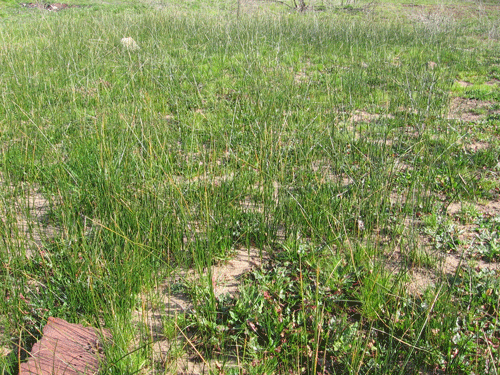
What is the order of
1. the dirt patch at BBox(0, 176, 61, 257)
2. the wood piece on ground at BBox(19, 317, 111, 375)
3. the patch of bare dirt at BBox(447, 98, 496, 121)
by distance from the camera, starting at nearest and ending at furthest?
the wood piece on ground at BBox(19, 317, 111, 375) → the dirt patch at BBox(0, 176, 61, 257) → the patch of bare dirt at BBox(447, 98, 496, 121)

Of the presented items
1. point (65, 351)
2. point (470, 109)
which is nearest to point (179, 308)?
point (65, 351)

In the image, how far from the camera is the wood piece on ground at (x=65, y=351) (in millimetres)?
1765

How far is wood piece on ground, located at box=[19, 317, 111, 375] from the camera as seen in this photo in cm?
176

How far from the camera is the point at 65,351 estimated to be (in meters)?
1.86

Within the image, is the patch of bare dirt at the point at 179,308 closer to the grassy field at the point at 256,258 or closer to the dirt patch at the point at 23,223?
the grassy field at the point at 256,258

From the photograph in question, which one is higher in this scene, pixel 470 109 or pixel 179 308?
pixel 470 109

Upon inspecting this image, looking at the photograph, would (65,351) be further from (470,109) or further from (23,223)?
(470,109)

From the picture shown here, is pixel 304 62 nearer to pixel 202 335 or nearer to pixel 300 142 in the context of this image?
pixel 300 142

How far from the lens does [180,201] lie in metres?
2.82

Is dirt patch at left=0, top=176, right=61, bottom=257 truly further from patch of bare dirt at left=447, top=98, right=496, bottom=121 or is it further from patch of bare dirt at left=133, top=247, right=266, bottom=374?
patch of bare dirt at left=447, top=98, right=496, bottom=121

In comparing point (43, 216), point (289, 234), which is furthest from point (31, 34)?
point (289, 234)

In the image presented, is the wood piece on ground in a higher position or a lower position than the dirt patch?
lower

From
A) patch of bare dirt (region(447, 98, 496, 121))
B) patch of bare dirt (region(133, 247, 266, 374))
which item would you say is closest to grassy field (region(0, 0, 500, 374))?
patch of bare dirt (region(133, 247, 266, 374))

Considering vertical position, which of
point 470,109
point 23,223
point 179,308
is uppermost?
point 470,109
